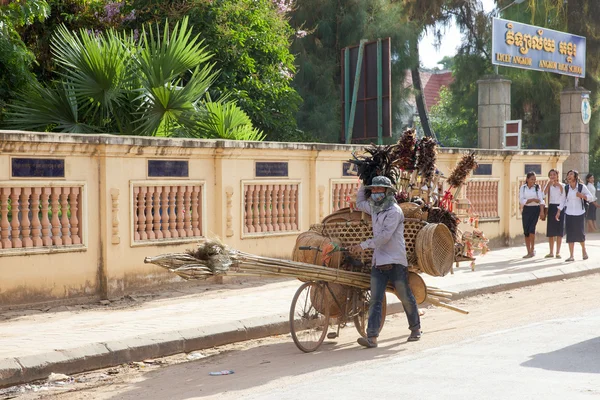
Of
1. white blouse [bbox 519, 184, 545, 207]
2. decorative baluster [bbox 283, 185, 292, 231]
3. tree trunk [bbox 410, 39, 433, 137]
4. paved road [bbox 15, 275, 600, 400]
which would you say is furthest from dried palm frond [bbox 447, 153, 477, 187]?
tree trunk [bbox 410, 39, 433, 137]

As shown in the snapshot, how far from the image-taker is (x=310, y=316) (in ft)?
29.1

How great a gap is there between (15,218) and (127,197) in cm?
166

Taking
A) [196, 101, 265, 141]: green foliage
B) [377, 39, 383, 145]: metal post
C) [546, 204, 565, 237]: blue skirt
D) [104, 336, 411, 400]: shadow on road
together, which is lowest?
[104, 336, 411, 400]: shadow on road

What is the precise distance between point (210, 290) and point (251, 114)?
7.72 metres

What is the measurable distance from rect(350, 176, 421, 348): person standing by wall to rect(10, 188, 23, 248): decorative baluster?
411cm

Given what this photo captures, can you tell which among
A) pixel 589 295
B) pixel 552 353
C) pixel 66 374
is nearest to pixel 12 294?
pixel 66 374

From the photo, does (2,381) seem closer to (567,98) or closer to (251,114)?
(251,114)

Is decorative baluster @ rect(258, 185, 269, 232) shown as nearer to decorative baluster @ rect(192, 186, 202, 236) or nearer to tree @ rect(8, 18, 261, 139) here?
decorative baluster @ rect(192, 186, 202, 236)

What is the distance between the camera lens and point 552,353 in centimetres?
790

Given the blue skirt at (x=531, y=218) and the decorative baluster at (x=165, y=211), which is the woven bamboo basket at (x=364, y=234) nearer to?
the decorative baluster at (x=165, y=211)

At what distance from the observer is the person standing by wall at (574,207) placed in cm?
1647

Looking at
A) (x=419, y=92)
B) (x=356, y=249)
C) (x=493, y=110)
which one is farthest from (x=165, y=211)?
(x=419, y=92)

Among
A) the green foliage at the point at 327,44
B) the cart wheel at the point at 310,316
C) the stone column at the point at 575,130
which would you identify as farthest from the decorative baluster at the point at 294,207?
the stone column at the point at 575,130

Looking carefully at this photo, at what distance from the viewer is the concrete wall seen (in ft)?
34.2
